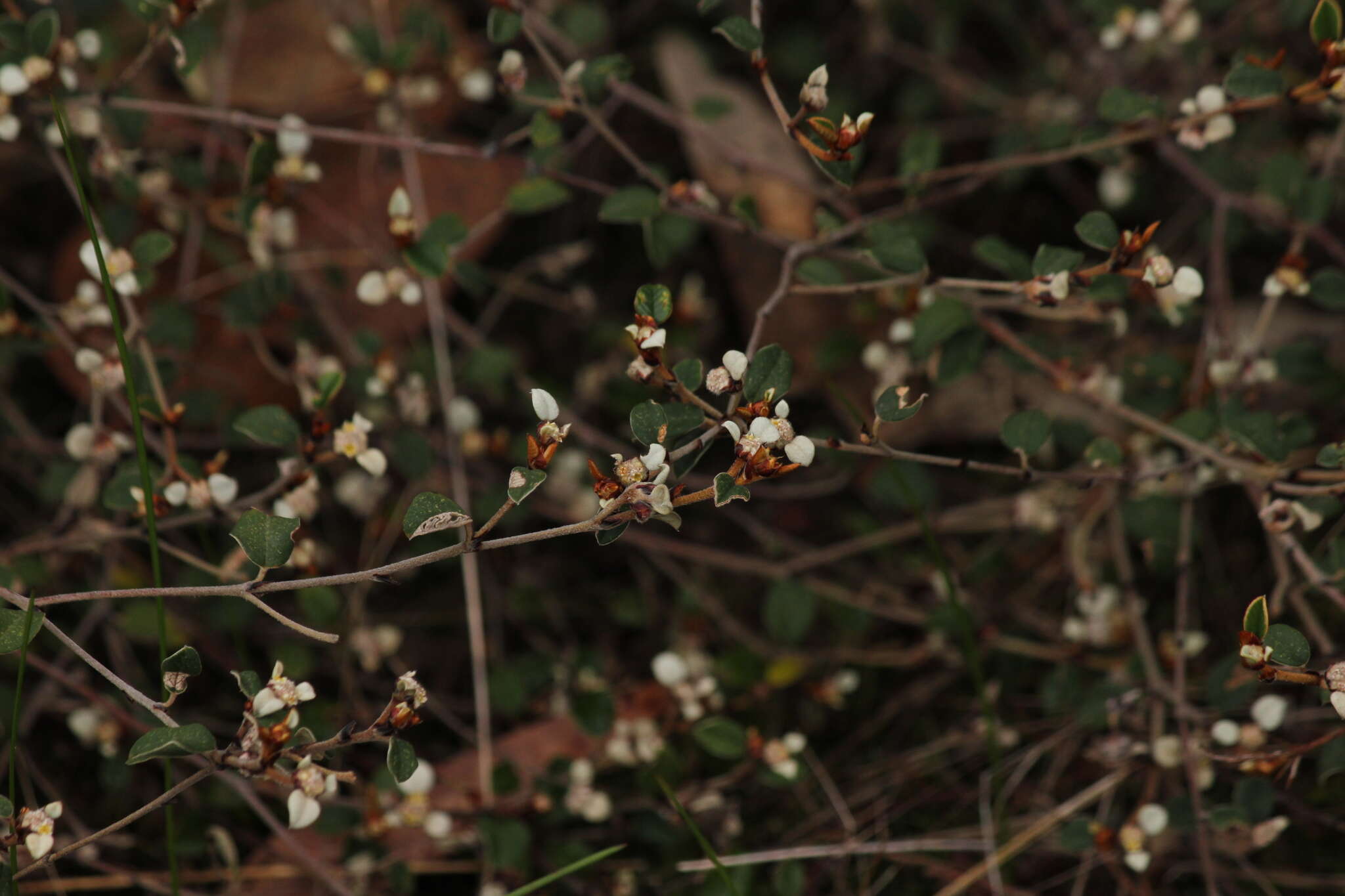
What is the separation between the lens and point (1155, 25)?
65.2 inches

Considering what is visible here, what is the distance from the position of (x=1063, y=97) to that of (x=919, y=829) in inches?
59.3

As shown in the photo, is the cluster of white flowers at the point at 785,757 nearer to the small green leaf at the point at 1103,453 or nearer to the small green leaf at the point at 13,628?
the small green leaf at the point at 1103,453

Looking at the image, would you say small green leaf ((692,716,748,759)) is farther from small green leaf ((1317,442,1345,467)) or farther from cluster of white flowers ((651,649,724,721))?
small green leaf ((1317,442,1345,467))

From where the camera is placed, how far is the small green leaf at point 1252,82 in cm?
137

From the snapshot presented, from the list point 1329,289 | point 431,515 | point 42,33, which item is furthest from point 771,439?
point 42,33

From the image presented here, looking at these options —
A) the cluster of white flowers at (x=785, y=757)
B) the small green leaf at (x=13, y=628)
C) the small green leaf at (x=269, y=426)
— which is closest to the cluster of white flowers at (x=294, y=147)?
the small green leaf at (x=269, y=426)

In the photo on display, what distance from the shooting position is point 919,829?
1.77 metres

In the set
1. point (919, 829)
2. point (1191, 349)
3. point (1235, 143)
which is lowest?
point (919, 829)

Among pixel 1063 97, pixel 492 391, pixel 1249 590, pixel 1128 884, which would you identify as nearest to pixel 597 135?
pixel 492 391

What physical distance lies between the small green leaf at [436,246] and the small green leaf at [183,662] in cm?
61

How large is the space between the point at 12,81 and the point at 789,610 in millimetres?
1413

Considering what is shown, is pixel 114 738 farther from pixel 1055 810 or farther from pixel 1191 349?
pixel 1191 349

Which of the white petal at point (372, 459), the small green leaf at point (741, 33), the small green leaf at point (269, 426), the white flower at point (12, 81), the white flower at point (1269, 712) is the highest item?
the white flower at point (12, 81)

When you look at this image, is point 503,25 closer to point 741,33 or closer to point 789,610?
point 741,33
